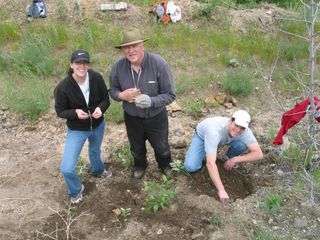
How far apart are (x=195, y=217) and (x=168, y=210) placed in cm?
28

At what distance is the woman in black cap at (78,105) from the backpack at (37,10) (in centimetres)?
398

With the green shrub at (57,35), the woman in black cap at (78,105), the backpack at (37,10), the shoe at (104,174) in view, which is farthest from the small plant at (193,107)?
the backpack at (37,10)

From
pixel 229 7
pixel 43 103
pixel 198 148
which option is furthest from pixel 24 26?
pixel 198 148

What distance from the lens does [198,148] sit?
4.65 meters

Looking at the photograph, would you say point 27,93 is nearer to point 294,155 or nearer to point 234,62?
point 234,62

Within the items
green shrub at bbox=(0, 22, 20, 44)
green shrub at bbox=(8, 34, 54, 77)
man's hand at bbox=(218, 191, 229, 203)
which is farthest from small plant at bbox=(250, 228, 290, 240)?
green shrub at bbox=(0, 22, 20, 44)

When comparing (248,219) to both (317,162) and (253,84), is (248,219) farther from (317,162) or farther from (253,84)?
(253,84)

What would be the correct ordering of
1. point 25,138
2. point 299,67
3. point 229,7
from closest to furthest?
point 25,138 → point 299,67 → point 229,7

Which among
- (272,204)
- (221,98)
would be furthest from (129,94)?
(221,98)

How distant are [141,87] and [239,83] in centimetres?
248

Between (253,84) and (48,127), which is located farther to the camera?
(253,84)

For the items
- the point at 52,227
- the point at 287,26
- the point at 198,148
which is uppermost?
the point at 287,26

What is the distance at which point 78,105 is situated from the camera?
3.87m

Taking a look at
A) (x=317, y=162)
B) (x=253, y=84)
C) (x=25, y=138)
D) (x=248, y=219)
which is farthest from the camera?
(x=253, y=84)
